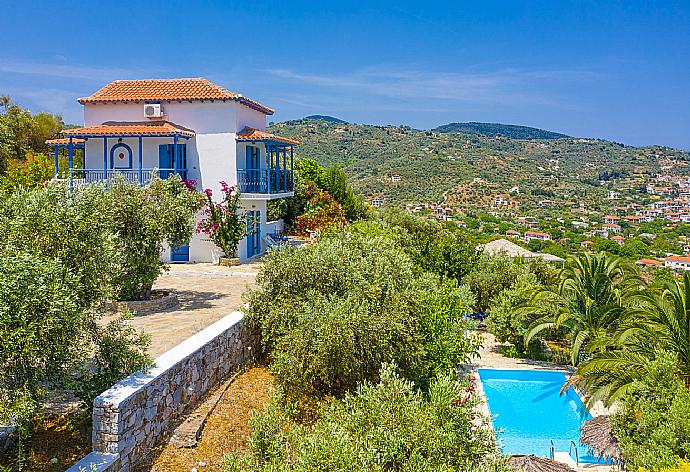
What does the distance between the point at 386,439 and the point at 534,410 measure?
1262 centimetres

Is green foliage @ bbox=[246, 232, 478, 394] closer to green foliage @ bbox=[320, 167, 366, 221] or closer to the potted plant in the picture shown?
the potted plant

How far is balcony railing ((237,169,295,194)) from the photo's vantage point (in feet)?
75.3

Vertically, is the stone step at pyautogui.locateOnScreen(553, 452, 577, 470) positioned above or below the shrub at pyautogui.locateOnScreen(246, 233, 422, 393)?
below

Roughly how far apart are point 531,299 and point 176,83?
16757 millimetres

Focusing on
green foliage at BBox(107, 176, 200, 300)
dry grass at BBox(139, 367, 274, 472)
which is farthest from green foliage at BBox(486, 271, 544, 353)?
green foliage at BBox(107, 176, 200, 300)

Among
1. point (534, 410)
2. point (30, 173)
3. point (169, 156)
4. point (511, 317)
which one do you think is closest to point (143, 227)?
point (169, 156)

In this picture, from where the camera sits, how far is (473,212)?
248 feet

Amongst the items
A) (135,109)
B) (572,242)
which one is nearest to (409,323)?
(135,109)

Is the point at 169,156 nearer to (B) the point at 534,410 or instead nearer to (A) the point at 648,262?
(B) the point at 534,410

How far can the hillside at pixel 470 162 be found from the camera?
269ft

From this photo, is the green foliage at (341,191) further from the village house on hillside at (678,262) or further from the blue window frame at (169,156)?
the village house on hillside at (678,262)

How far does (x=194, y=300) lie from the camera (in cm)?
1473

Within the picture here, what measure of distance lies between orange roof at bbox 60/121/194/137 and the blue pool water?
46.7 ft

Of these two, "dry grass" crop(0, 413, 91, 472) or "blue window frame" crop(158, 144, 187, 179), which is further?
"blue window frame" crop(158, 144, 187, 179)
